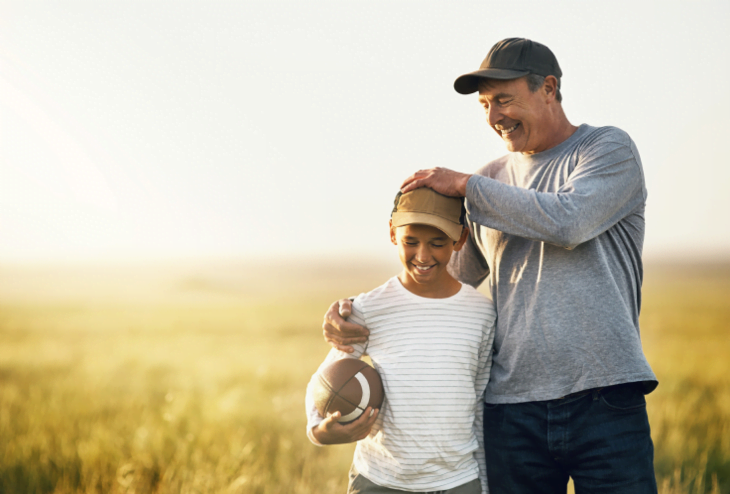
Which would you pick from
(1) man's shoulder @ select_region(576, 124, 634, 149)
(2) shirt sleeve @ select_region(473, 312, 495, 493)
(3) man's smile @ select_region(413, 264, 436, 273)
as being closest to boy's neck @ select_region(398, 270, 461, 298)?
(3) man's smile @ select_region(413, 264, 436, 273)

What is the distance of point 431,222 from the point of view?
296 cm

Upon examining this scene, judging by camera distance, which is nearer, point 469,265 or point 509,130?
point 509,130

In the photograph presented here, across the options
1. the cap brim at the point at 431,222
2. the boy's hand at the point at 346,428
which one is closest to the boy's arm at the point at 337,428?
the boy's hand at the point at 346,428

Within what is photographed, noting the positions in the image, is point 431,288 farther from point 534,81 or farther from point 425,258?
point 534,81

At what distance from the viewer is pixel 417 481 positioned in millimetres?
2939

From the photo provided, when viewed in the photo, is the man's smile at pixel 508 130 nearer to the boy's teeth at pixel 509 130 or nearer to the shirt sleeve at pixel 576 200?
the boy's teeth at pixel 509 130

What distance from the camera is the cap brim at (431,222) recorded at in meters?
2.96

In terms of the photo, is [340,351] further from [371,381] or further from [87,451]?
[87,451]

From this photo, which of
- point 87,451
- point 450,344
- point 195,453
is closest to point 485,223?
point 450,344

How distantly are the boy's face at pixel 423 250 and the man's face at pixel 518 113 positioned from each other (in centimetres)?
69

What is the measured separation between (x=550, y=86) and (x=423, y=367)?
66.4 inches

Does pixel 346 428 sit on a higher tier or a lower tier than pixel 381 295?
lower

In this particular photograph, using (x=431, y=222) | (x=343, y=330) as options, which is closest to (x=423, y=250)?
(x=431, y=222)

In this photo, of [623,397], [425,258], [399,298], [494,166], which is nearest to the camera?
[623,397]
